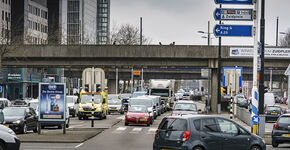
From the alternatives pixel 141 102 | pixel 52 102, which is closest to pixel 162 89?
pixel 141 102

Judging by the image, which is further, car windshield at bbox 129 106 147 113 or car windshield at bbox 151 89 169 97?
car windshield at bbox 151 89 169 97

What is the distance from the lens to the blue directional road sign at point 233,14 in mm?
25828

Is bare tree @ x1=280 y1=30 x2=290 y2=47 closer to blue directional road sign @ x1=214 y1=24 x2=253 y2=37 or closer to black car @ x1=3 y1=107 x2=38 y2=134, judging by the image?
black car @ x1=3 y1=107 x2=38 y2=134

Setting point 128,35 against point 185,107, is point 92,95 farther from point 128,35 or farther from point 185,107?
point 128,35

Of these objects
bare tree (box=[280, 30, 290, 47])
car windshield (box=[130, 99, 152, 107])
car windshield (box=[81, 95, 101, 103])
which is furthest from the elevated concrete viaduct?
bare tree (box=[280, 30, 290, 47])

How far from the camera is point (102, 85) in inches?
1800

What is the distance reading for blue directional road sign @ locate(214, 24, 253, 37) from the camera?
85.1 ft

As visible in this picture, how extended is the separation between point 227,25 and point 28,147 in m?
10.4

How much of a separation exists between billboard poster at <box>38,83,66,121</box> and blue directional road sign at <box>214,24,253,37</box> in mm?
7842

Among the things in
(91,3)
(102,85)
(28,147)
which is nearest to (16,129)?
(28,147)

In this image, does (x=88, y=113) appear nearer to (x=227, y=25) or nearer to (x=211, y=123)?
(x=227, y=25)

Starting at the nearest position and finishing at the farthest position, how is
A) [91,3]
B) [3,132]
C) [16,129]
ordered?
1. [3,132]
2. [16,129]
3. [91,3]

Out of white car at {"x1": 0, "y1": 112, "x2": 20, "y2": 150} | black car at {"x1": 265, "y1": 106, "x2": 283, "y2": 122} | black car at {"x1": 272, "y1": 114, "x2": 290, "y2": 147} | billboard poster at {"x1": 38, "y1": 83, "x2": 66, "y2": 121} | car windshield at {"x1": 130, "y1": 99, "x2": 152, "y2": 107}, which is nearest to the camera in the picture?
white car at {"x1": 0, "y1": 112, "x2": 20, "y2": 150}

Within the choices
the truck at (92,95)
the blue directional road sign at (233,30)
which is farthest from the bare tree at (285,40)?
the blue directional road sign at (233,30)
